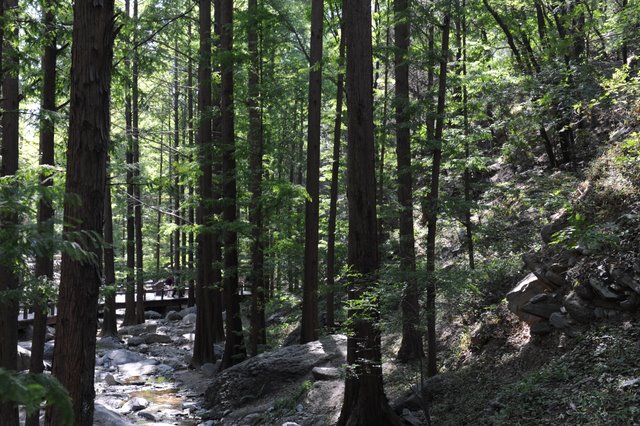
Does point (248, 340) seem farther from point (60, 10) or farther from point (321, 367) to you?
point (60, 10)

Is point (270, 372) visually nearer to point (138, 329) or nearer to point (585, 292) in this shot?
point (585, 292)

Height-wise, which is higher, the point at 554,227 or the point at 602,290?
the point at 554,227

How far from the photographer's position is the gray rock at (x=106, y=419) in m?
10.2

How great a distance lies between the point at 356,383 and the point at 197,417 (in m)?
5.34

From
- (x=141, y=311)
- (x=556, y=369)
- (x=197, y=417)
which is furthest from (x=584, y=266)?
(x=141, y=311)

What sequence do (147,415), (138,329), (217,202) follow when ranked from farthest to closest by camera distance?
(138,329), (217,202), (147,415)

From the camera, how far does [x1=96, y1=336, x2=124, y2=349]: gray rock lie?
20.4 metres

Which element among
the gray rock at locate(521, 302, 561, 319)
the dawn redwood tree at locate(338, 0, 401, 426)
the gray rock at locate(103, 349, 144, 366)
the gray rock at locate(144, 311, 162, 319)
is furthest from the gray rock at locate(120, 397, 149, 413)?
the gray rock at locate(144, 311, 162, 319)

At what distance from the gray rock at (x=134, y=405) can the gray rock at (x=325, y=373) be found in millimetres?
4597

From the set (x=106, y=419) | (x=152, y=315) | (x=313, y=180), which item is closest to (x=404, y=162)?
(x=313, y=180)

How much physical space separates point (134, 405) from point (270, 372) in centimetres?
335

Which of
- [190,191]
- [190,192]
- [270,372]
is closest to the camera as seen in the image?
[270,372]

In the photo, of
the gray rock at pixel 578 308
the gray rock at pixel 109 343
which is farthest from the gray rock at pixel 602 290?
the gray rock at pixel 109 343

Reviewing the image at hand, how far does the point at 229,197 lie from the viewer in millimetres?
14430
